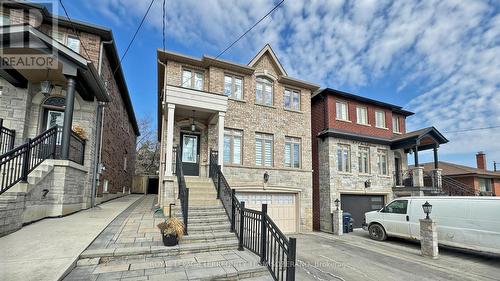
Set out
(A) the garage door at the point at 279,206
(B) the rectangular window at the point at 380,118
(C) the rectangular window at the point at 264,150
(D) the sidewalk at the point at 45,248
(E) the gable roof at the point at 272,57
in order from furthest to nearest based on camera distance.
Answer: (B) the rectangular window at the point at 380,118, (E) the gable roof at the point at 272,57, (C) the rectangular window at the point at 264,150, (A) the garage door at the point at 279,206, (D) the sidewalk at the point at 45,248

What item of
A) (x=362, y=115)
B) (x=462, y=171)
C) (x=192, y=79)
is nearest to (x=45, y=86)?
(x=192, y=79)

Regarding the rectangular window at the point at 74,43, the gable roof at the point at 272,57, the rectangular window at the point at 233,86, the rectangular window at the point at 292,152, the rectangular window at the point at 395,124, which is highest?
the gable roof at the point at 272,57

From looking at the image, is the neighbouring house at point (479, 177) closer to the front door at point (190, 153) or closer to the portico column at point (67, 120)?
the front door at point (190, 153)

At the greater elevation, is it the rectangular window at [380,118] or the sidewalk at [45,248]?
the rectangular window at [380,118]

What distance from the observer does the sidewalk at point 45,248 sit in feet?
11.9

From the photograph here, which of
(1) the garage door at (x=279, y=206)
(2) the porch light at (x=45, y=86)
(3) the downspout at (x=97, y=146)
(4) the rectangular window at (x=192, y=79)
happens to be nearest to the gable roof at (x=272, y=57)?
(4) the rectangular window at (x=192, y=79)

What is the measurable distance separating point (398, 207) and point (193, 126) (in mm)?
9455

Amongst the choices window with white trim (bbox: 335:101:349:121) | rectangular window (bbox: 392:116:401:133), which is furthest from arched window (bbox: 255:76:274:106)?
rectangular window (bbox: 392:116:401:133)

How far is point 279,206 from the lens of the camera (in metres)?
12.8

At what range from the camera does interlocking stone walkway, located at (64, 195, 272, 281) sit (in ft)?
13.9

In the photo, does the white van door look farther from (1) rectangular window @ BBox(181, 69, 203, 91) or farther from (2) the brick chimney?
(2) the brick chimney

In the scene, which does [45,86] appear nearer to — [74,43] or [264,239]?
[74,43]

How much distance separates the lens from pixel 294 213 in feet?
43.5

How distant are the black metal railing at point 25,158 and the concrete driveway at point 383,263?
695 cm
